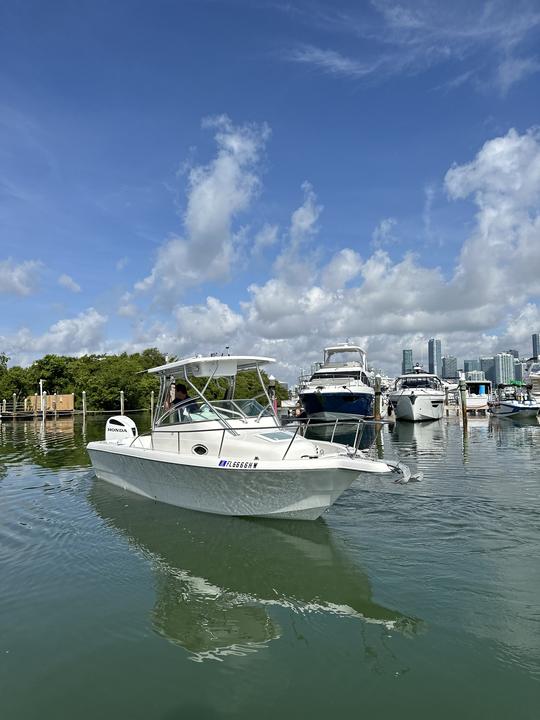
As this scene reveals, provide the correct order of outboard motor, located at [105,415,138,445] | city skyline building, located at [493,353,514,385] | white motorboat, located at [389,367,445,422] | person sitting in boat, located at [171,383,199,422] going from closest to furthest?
person sitting in boat, located at [171,383,199,422] → outboard motor, located at [105,415,138,445] → white motorboat, located at [389,367,445,422] → city skyline building, located at [493,353,514,385]

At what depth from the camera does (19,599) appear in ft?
20.9

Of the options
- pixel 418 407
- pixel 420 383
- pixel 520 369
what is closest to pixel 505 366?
pixel 520 369

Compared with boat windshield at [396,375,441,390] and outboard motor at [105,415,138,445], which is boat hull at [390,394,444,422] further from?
outboard motor at [105,415,138,445]

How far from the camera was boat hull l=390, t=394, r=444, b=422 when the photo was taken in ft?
137

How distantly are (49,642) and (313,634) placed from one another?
107 inches

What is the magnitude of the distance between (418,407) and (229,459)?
35.0 metres

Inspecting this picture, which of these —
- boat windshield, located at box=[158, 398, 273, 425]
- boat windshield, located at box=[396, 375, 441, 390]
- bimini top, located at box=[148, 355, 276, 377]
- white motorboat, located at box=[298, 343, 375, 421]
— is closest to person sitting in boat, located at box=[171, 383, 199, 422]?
boat windshield, located at box=[158, 398, 273, 425]

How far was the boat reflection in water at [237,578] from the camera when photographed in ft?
18.0

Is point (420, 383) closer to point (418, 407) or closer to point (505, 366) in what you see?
point (418, 407)

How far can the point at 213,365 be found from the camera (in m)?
10.9

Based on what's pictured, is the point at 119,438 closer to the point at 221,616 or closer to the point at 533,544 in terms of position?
the point at 221,616

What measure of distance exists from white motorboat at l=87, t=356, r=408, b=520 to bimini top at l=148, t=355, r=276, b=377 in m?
0.02

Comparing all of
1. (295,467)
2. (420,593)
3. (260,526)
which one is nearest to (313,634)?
(420,593)

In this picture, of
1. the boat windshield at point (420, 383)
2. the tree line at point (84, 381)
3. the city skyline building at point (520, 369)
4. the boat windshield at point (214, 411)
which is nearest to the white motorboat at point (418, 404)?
the boat windshield at point (420, 383)
